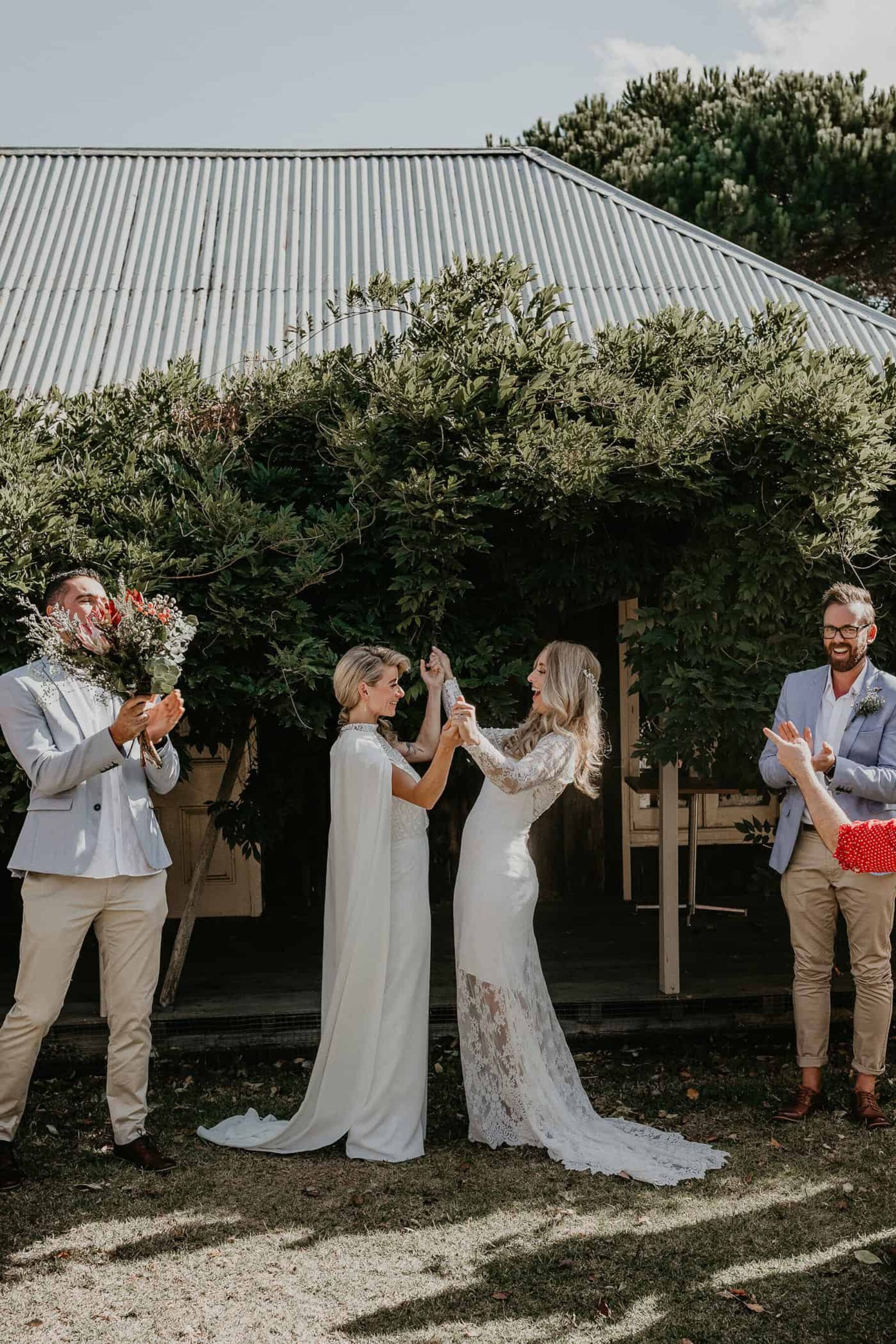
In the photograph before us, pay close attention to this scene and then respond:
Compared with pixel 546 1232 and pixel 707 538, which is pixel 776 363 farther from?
pixel 546 1232

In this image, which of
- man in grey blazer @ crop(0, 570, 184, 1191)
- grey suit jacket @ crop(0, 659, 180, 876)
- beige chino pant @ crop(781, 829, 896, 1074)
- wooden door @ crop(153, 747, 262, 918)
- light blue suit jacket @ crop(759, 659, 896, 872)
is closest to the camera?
grey suit jacket @ crop(0, 659, 180, 876)

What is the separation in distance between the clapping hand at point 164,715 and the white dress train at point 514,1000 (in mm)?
1127

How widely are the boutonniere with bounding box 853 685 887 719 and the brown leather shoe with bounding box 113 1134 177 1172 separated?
3281 millimetres

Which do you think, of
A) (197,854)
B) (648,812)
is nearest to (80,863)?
(197,854)

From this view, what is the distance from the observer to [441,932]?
7809 millimetres

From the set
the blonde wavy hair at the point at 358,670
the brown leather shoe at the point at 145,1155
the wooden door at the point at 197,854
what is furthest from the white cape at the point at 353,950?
the wooden door at the point at 197,854

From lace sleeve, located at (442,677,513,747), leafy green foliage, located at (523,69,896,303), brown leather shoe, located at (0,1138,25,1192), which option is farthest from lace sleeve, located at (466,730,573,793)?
leafy green foliage, located at (523,69,896,303)

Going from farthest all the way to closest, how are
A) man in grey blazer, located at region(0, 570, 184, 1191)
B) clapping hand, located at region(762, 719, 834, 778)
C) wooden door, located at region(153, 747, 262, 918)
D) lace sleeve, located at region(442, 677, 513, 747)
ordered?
wooden door, located at region(153, 747, 262, 918) < lace sleeve, located at region(442, 677, 513, 747) < man in grey blazer, located at region(0, 570, 184, 1191) < clapping hand, located at region(762, 719, 834, 778)

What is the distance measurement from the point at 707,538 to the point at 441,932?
3.50 meters

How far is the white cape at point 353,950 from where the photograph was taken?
14.5ft

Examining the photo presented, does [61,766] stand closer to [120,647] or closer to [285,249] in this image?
[120,647]

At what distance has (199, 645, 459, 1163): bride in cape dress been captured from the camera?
→ 4.43m

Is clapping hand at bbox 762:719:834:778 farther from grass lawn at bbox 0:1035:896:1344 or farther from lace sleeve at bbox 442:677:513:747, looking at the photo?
grass lawn at bbox 0:1035:896:1344

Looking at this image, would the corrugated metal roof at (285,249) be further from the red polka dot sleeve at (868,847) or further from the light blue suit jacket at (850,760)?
the red polka dot sleeve at (868,847)
